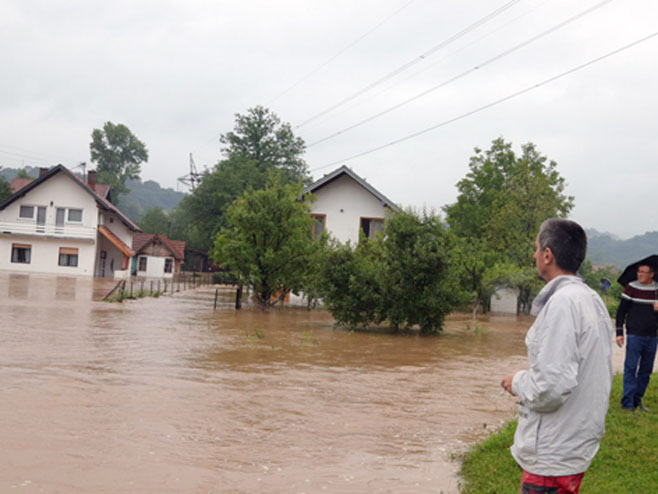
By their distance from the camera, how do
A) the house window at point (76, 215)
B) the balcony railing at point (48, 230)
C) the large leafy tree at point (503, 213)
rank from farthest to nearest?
the house window at point (76, 215) < the balcony railing at point (48, 230) < the large leafy tree at point (503, 213)

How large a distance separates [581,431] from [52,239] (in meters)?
55.8

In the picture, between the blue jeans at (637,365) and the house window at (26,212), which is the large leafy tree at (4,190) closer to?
the house window at (26,212)

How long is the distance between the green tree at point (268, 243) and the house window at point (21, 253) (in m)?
29.9

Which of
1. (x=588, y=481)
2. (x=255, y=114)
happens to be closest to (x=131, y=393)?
(x=588, y=481)

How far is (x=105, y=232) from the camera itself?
55.7 m

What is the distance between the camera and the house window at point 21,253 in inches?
2114

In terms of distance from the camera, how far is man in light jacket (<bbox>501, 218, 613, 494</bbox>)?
120 inches

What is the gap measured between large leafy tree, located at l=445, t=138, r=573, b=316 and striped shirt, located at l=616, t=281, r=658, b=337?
671 inches

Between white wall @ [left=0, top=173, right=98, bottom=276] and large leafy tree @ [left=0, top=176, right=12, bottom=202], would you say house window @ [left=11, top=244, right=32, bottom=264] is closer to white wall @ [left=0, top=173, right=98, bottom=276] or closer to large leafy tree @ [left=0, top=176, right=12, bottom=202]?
white wall @ [left=0, top=173, right=98, bottom=276]

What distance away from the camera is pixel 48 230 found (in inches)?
2110

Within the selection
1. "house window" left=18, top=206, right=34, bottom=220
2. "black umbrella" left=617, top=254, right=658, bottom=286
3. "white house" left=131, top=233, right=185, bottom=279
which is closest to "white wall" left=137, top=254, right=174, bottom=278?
"white house" left=131, top=233, right=185, bottom=279

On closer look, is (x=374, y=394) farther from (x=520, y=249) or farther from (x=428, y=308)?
(x=520, y=249)

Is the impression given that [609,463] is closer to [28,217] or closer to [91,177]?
[28,217]

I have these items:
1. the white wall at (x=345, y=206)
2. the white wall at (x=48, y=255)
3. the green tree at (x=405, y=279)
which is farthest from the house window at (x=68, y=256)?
the green tree at (x=405, y=279)
